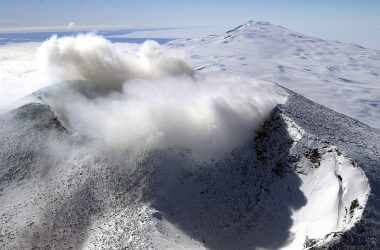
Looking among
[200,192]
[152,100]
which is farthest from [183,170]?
[152,100]

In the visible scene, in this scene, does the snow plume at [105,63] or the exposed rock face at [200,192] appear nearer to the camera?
the exposed rock face at [200,192]

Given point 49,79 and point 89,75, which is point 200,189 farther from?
point 49,79

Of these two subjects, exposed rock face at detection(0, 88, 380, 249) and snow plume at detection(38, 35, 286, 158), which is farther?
snow plume at detection(38, 35, 286, 158)

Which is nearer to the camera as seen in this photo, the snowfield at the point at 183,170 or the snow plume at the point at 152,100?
the snowfield at the point at 183,170
